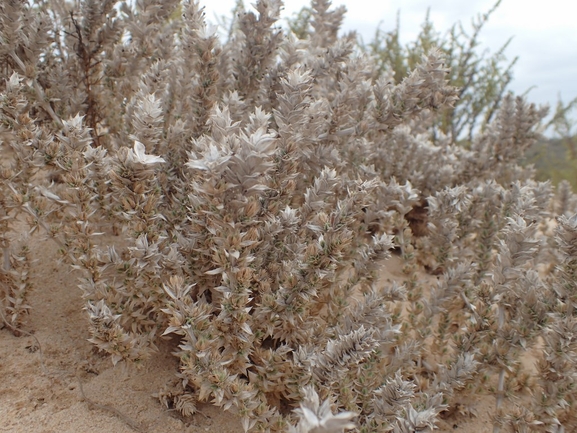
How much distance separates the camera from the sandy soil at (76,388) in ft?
5.48

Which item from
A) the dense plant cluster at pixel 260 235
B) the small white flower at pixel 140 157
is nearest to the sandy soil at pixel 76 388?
the dense plant cluster at pixel 260 235

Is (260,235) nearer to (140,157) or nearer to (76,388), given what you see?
(140,157)

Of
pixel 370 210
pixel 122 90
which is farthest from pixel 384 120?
pixel 122 90

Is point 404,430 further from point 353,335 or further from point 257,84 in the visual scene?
point 257,84

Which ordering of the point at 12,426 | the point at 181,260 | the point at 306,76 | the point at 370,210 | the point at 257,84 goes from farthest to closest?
the point at 257,84 → the point at 370,210 → the point at 306,76 → the point at 181,260 → the point at 12,426

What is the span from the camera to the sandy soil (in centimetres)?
167

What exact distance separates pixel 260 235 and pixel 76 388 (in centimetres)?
91

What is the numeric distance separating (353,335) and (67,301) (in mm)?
1409

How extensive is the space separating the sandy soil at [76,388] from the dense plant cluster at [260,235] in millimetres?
78

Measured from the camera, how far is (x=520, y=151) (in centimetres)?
359

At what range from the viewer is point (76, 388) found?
1.80 m

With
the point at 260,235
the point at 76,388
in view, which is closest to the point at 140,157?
the point at 260,235

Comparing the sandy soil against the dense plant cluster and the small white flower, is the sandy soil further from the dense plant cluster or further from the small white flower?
the small white flower

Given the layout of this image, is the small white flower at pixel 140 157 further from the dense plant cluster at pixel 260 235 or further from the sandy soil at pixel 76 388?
the sandy soil at pixel 76 388
